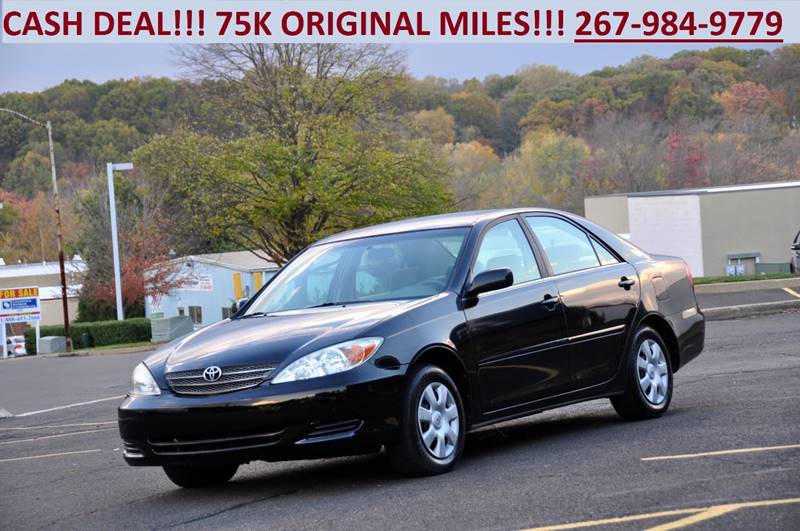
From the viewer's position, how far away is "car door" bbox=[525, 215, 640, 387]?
904cm

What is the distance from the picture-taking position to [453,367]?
802 centimetres

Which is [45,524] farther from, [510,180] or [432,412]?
[510,180]

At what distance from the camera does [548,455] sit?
26.7ft

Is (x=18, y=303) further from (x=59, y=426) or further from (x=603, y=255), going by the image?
(x=603, y=255)

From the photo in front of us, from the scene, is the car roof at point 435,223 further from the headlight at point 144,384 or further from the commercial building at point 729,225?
the commercial building at point 729,225

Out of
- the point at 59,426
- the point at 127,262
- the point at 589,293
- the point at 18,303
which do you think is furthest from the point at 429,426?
the point at 127,262

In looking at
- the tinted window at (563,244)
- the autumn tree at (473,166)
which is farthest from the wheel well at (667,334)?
the autumn tree at (473,166)

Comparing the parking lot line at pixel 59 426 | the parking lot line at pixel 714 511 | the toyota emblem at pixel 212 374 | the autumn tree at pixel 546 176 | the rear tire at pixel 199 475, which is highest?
the autumn tree at pixel 546 176

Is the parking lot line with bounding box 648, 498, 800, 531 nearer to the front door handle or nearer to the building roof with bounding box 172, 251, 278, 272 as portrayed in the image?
the front door handle

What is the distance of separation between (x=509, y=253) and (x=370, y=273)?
997 millimetres

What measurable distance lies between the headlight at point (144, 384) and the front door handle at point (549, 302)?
2.72 meters

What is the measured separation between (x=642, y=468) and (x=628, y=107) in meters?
94.8

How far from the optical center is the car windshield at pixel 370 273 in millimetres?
8430

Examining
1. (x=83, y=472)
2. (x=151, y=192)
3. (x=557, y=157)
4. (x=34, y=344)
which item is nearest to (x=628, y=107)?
(x=557, y=157)
